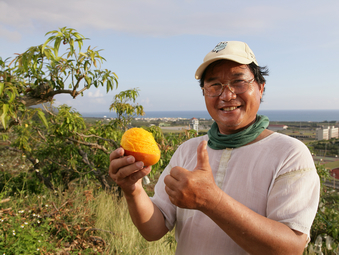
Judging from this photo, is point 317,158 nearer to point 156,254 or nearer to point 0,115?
point 156,254

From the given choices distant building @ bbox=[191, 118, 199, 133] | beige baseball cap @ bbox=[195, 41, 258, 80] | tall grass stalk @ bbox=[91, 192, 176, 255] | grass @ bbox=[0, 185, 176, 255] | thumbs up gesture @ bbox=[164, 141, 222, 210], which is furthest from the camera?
distant building @ bbox=[191, 118, 199, 133]

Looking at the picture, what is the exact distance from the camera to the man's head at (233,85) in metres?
1.51

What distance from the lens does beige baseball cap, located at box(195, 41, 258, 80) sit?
1440 mm

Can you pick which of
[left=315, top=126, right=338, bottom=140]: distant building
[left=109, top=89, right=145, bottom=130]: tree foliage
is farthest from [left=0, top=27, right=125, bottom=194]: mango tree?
[left=315, top=126, right=338, bottom=140]: distant building

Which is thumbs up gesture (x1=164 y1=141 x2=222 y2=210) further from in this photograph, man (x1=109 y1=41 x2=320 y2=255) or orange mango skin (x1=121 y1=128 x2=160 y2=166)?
orange mango skin (x1=121 y1=128 x2=160 y2=166)

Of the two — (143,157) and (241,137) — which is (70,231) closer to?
(143,157)

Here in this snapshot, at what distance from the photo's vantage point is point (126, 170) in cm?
128

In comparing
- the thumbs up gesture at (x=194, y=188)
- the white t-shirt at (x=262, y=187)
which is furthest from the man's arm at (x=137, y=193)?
the thumbs up gesture at (x=194, y=188)

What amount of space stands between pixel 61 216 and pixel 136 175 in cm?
274

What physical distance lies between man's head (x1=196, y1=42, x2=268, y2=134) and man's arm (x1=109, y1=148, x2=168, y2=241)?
2.13 ft

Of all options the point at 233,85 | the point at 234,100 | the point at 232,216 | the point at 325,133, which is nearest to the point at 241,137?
the point at 234,100

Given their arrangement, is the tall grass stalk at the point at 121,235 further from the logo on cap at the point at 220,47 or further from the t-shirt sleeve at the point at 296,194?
the logo on cap at the point at 220,47

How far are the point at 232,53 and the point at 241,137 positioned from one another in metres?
0.54

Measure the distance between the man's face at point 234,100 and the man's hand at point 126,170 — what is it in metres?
0.63
